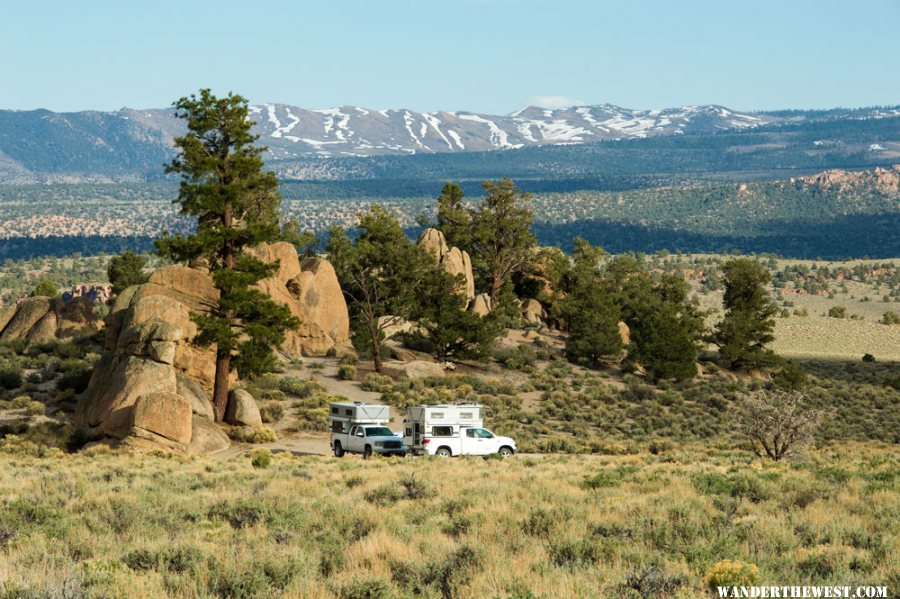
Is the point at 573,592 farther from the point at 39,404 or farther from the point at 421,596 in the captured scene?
the point at 39,404

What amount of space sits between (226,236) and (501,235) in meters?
39.4

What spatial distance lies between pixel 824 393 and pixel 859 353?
3504 centimetres

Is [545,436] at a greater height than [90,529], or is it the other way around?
[90,529]

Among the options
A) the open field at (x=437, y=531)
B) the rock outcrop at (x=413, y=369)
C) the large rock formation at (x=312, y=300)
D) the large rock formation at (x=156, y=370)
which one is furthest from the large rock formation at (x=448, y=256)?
the open field at (x=437, y=531)

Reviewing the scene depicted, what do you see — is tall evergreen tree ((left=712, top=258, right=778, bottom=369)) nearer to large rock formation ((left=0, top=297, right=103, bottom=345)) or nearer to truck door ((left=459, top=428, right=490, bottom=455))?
truck door ((left=459, top=428, right=490, bottom=455))

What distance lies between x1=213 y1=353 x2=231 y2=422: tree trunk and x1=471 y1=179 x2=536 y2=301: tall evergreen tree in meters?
37.4

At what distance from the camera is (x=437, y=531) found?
1712cm

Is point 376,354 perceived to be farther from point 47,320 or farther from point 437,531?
point 437,531

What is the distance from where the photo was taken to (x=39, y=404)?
44531 millimetres

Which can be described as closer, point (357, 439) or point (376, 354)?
point (357, 439)

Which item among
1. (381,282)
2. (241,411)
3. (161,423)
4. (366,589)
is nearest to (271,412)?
(241,411)

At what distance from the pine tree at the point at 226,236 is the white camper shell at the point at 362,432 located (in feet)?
16.9

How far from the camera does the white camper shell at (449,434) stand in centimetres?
3616

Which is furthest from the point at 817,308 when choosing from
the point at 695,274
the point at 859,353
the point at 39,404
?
the point at 39,404
